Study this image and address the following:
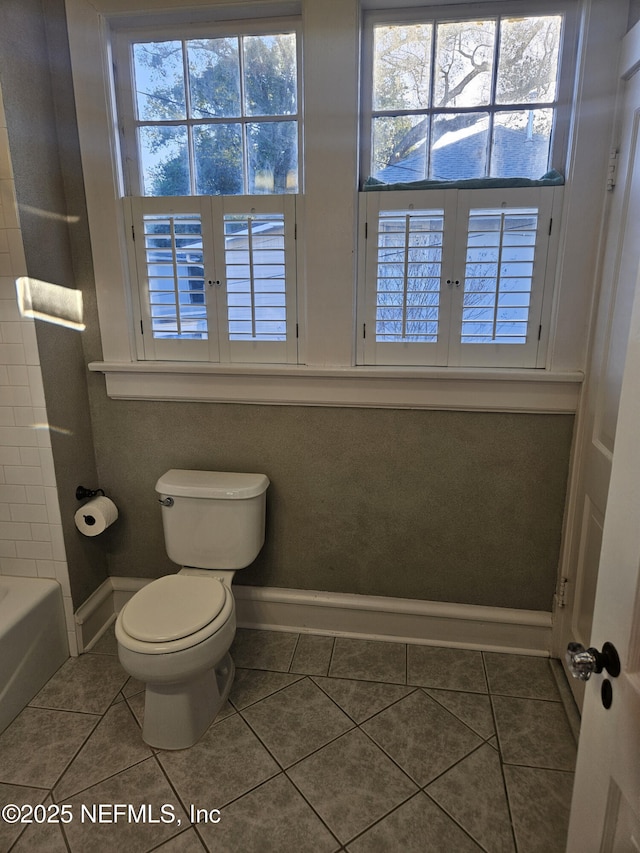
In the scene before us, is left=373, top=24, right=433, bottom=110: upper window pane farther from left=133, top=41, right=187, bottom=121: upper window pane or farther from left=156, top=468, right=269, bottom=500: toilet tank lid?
left=156, top=468, right=269, bottom=500: toilet tank lid

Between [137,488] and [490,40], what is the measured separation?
2122 millimetres

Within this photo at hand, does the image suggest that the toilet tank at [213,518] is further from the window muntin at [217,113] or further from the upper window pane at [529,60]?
the upper window pane at [529,60]

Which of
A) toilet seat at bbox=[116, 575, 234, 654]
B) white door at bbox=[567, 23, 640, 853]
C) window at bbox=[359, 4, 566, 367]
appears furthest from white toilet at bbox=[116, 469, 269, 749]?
white door at bbox=[567, 23, 640, 853]

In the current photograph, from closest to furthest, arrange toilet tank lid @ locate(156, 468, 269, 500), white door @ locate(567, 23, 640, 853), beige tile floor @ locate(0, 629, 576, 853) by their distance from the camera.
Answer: white door @ locate(567, 23, 640, 853) < beige tile floor @ locate(0, 629, 576, 853) < toilet tank lid @ locate(156, 468, 269, 500)

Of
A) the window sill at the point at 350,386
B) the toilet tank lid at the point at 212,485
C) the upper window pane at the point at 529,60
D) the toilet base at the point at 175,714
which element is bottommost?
the toilet base at the point at 175,714

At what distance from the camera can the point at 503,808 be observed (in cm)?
149

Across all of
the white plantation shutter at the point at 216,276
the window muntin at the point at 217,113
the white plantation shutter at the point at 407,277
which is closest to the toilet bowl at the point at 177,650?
the white plantation shutter at the point at 216,276

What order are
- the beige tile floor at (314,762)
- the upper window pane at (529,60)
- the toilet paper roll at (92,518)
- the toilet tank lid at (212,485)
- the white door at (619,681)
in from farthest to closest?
the toilet paper roll at (92,518) → the toilet tank lid at (212,485) → the upper window pane at (529,60) → the beige tile floor at (314,762) → the white door at (619,681)

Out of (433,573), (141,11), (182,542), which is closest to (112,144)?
(141,11)

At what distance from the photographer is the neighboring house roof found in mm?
1785

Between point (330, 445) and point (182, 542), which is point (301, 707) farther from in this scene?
point (330, 445)

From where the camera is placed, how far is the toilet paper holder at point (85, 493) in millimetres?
2100

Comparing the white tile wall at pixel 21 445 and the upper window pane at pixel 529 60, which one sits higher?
the upper window pane at pixel 529 60

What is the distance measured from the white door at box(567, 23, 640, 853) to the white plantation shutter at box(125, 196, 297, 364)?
1.37 meters
